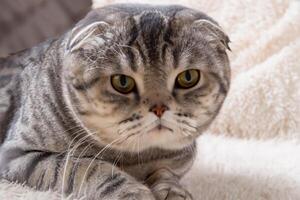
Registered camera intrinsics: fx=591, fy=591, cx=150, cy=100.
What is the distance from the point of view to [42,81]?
4.35ft

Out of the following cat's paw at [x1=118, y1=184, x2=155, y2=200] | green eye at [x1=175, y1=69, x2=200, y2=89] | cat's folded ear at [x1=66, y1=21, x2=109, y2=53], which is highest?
cat's folded ear at [x1=66, y1=21, x2=109, y2=53]

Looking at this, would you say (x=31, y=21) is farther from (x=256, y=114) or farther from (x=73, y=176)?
(x=73, y=176)

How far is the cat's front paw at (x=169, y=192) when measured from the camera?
1142mm

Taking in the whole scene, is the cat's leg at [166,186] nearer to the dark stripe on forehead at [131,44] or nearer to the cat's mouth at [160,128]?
the cat's mouth at [160,128]

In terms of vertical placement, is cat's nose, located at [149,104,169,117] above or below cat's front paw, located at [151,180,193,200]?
above

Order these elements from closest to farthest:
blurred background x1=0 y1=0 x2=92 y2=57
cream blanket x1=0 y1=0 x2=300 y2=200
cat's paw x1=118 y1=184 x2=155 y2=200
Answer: cat's paw x1=118 y1=184 x2=155 y2=200
cream blanket x1=0 y1=0 x2=300 y2=200
blurred background x1=0 y1=0 x2=92 y2=57

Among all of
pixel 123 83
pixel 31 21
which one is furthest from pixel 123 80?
pixel 31 21

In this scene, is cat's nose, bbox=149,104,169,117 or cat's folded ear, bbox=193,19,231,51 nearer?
cat's nose, bbox=149,104,169,117

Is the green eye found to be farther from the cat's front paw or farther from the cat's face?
the cat's front paw

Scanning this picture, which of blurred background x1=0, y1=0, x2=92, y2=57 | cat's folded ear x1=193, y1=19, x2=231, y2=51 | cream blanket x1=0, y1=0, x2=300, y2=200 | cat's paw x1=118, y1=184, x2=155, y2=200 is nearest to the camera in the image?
cat's paw x1=118, y1=184, x2=155, y2=200

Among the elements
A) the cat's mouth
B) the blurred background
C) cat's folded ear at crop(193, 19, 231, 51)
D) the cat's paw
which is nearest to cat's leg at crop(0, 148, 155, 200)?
the cat's paw

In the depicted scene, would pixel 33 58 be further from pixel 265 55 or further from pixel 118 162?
pixel 265 55

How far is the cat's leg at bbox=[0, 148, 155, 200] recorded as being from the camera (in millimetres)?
1120

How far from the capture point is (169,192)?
115 centimetres
